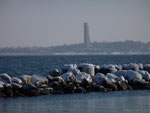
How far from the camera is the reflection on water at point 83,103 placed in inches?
843

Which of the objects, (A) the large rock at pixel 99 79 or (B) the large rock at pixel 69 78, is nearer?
(B) the large rock at pixel 69 78

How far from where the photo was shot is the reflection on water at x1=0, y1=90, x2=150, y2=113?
2142cm

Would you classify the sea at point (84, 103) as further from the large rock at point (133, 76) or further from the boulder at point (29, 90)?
the large rock at point (133, 76)

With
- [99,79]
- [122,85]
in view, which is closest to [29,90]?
[99,79]

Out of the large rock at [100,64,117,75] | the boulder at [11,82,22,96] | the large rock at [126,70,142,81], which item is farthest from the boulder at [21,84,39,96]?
the large rock at [100,64,117,75]

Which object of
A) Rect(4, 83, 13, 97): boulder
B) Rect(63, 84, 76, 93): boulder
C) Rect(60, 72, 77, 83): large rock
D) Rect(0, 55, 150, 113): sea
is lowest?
Rect(0, 55, 150, 113): sea

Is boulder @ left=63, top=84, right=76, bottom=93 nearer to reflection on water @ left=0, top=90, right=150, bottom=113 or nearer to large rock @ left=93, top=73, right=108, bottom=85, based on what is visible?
reflection on water @ left=0, top=90, right=150, bottom=113

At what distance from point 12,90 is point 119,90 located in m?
7.08

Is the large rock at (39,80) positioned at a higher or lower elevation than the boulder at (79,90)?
higher

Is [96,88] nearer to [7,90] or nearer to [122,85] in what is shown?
[122,85]

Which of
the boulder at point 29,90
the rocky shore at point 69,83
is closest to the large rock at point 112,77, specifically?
the rocky shore at point 69,83

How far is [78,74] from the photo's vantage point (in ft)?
105

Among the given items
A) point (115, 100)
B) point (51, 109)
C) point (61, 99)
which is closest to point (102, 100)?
point (115, 100)

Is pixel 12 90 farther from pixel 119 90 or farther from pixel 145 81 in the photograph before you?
pixel 145 81
